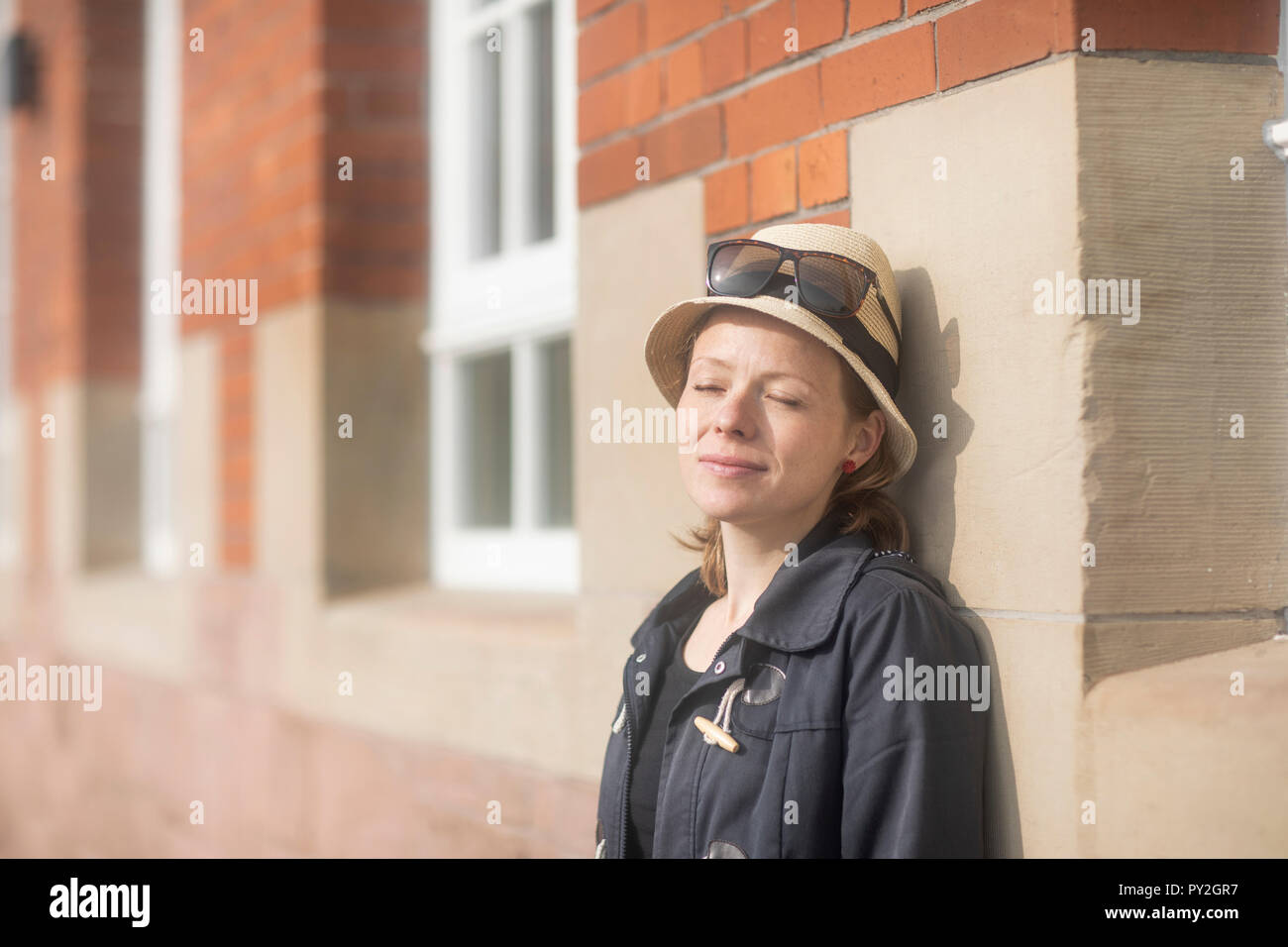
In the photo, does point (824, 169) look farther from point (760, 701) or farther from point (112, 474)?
point (112, 474)

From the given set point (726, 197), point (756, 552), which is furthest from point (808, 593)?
point (726, 197)

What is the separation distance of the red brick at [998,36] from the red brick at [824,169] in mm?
237

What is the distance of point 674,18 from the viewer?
2707 millimetres

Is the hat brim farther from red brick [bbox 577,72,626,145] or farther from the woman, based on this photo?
red brick [bbox 577,72,626,145]

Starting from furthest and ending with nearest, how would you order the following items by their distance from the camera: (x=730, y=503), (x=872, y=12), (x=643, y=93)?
(x=643, y=93) < (x=872, y=12) < (x=730, y=503)

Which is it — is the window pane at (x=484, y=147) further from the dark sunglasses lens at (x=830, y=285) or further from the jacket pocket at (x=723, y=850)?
the jacket pocket at (x=723, y=850)

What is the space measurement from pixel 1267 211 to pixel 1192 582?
583mm

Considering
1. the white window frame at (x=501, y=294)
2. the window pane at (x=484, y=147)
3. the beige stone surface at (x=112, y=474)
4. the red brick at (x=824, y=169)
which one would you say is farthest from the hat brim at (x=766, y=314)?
the beige stone surface at (x=112, y=474)

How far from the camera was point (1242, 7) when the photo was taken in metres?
1.99

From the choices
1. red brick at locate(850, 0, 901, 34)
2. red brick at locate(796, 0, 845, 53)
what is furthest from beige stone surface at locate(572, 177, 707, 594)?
red brick at locate(850, 0, 901, 34)

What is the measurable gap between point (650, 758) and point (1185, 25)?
1422mm

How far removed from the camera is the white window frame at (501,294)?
370 cm

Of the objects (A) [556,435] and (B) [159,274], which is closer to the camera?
(A) [556,435]

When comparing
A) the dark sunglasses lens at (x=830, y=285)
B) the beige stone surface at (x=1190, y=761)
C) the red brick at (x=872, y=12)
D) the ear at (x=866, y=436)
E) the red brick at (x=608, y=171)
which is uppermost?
the red brick at (x=872, y=12)
